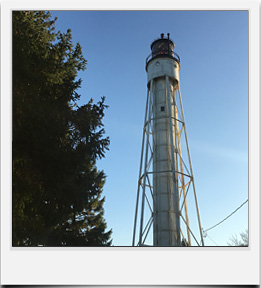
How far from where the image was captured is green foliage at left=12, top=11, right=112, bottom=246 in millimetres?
8664

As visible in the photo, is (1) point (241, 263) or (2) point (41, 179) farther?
Answer: (2) point (41, 179)

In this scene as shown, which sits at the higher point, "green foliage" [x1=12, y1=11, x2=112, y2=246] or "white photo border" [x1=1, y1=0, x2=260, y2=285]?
"green foliage" [x1=12, y1=11, x2=112, y2=246]

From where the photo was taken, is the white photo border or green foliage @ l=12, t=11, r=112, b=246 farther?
green foliage @ l=12, t=11, r=112, b=246

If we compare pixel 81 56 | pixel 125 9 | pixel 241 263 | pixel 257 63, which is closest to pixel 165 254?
pixel 241 263

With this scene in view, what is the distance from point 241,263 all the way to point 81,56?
32.7ft

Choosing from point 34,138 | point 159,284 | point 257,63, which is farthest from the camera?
point 34,138

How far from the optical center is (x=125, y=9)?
754cm

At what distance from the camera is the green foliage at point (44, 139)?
8664 mm

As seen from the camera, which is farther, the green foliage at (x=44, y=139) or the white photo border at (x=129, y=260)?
the green foliage at (x=44, y=139)

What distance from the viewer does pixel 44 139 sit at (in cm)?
892

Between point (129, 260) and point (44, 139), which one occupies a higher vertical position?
point (44, 139)

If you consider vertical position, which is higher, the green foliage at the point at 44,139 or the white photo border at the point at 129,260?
the green foliage at the point at 44,139

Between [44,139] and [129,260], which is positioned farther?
[44,139]
